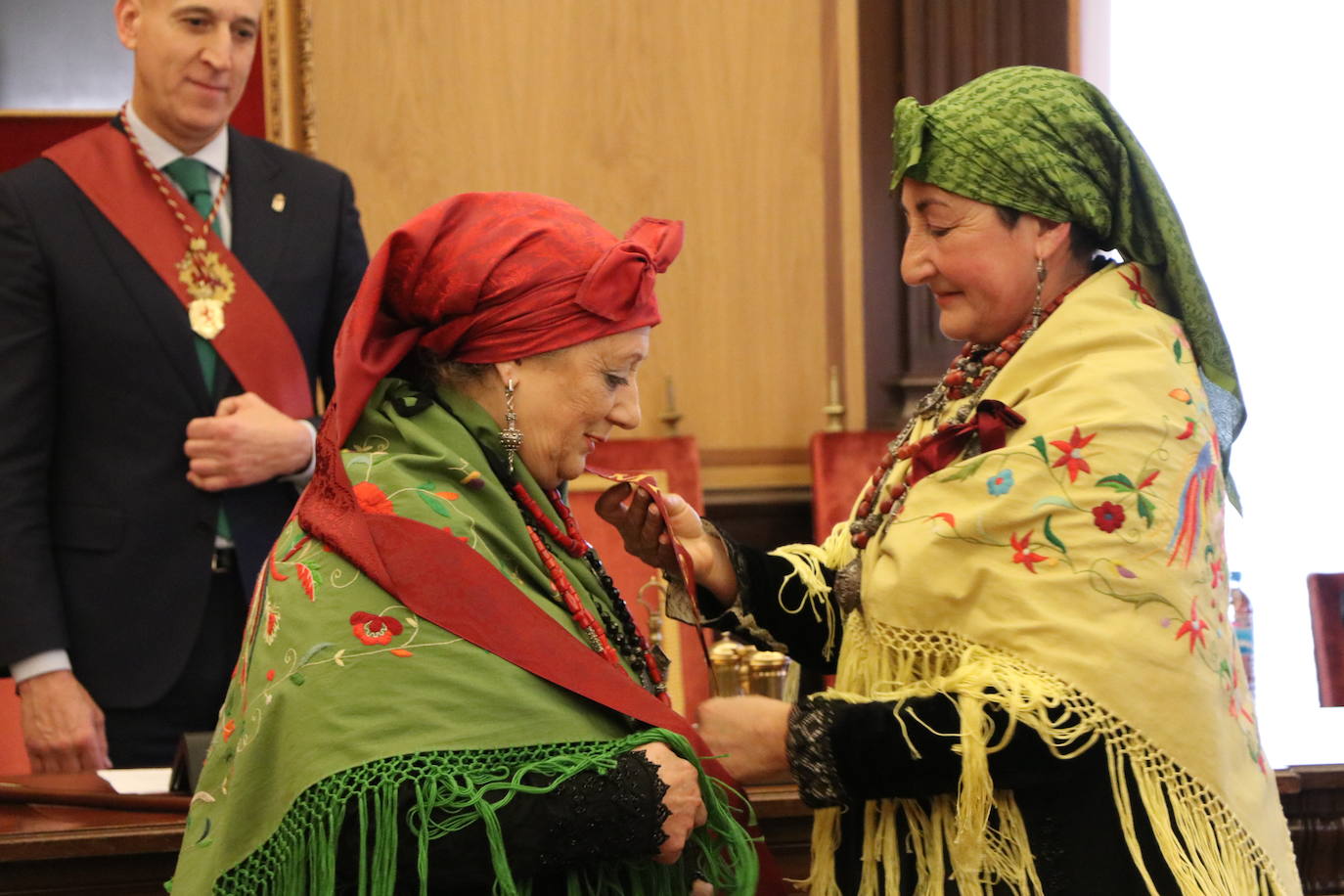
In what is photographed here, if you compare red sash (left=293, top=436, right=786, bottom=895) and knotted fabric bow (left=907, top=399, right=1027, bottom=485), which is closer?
red sash (left=293, top=436, right=786, bottom=895)

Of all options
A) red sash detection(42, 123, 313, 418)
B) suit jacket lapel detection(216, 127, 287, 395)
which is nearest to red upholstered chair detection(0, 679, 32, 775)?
red sash detection(42, 123, 313, 418)

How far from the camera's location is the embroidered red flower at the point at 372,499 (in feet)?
5.18

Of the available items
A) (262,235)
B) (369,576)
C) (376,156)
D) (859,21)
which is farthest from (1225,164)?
(369,576)

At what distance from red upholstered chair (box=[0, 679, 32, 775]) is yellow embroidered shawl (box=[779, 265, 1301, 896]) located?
1478 millimetres

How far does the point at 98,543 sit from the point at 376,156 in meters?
1.69

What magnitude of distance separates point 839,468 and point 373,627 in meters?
2.44

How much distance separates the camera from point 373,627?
152 cm

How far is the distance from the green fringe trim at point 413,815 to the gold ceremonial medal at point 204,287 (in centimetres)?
121

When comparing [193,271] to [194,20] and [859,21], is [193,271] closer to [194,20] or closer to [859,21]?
[194,20]

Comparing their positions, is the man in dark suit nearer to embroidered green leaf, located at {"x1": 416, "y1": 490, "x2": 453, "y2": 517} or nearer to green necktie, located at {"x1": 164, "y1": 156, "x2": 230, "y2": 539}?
green necktie, located at {"x1": 164, "y1": 156, "x2": 230, "y2": 539}

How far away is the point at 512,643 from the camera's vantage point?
1564 millimetres

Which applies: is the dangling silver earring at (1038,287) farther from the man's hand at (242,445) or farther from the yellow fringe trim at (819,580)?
the man's hand at (242,445)

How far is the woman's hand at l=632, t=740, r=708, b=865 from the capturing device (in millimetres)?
1498

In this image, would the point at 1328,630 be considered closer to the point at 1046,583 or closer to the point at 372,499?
the point at 1046,583
